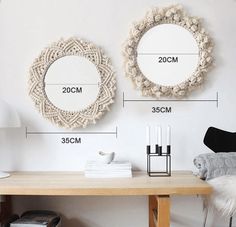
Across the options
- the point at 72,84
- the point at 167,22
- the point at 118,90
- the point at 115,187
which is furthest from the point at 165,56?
the point at 115,187

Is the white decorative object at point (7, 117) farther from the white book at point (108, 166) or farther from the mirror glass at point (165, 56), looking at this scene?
the mirror glass at point (165, 56)

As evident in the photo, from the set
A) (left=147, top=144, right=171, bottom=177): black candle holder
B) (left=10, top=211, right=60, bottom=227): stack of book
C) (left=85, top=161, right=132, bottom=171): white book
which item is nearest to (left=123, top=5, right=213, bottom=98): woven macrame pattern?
(left=147, top=144, right=171, bottom=177): black candle holder

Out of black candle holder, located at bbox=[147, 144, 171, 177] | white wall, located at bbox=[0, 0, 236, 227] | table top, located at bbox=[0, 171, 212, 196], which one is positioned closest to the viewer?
table top, located at bbox=[0, 171, 212, 196]

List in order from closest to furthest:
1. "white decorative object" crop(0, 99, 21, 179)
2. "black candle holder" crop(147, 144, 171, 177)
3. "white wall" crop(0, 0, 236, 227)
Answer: "white decorative object" crop(0, 99, 21, 179) < "black candle holder" crop(147, 144, 171, 177) < "white wall" crop(0, 0, 236, 227)

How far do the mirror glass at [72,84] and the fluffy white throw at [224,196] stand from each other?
2.82 feet

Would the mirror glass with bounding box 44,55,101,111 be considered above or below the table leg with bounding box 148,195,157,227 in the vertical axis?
above

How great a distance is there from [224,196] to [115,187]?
1.82ft

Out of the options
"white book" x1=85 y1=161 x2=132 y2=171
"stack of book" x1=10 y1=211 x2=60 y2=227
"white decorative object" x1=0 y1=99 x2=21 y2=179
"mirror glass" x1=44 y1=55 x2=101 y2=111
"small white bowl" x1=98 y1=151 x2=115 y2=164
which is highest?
"mirror glass" x1=44 y1=55 x2=101 y2=111

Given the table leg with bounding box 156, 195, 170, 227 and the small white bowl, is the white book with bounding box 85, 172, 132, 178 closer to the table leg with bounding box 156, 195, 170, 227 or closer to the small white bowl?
the small white bowl

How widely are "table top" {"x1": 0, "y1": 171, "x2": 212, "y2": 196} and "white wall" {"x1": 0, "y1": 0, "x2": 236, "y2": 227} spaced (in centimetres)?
21

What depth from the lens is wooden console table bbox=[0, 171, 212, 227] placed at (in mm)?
1622

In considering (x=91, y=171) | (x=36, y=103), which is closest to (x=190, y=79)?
(x=91, y=171)

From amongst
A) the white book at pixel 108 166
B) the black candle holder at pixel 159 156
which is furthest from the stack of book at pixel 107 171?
the black candle holder at pixel 159 156

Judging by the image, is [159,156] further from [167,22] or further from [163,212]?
[167,22]
